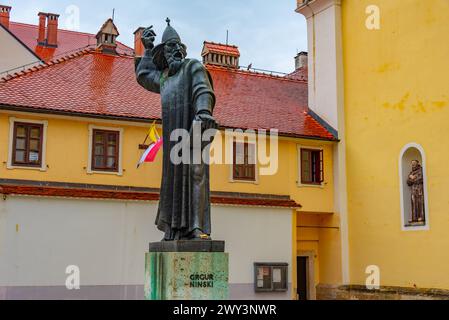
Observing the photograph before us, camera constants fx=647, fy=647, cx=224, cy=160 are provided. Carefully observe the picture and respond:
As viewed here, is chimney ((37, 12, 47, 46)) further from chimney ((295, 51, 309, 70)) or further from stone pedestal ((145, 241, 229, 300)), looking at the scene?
stone pedestal ((145, 241, 229, 300))

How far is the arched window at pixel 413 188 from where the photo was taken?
1891 cm

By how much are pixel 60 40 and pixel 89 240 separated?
23.7 meters

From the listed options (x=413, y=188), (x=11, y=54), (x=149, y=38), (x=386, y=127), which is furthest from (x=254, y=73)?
(x=149, y=38)

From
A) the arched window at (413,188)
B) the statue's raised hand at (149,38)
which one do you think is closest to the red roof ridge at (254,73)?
the arched window at (413,188)

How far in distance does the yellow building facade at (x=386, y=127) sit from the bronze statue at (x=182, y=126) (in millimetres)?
11976

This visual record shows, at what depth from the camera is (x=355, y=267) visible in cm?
2172

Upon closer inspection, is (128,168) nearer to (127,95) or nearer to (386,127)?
(127,95)

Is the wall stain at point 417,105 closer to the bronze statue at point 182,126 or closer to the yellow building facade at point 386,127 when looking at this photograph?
the yellow building facade at point 386,127

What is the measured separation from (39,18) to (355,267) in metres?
25.6

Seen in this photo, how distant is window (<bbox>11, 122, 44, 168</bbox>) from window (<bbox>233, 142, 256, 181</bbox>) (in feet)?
20.3

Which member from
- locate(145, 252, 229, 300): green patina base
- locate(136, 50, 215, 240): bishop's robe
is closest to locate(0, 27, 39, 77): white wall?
locate(136, 50, 215, 240): bishop's robe

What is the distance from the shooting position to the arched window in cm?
1891

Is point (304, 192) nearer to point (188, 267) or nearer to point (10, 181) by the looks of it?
point (10, 181)

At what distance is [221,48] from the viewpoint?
101 ft
